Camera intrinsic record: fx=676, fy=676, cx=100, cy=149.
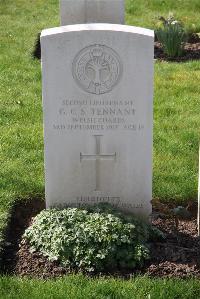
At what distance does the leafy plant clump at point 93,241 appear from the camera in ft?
15.6

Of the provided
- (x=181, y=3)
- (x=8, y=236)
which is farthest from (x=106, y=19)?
(x=181, y=3)

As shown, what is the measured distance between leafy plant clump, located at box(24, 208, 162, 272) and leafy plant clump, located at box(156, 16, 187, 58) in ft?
16.8

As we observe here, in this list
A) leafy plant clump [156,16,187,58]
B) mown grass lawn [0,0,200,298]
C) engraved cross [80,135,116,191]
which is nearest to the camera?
mown grass lawn [0,0,200,298]

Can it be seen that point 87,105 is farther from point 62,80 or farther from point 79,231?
point 79,231

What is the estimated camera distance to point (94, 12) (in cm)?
658

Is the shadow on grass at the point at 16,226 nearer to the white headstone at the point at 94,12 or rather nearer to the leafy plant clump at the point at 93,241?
the leafy plant clump at the point at 93,241

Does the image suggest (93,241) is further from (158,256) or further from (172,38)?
(172,38)

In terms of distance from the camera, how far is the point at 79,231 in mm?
4824

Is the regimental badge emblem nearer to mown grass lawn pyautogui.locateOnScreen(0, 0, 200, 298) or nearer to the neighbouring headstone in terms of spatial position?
the neighbouring headstone

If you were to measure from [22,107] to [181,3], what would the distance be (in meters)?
6.15

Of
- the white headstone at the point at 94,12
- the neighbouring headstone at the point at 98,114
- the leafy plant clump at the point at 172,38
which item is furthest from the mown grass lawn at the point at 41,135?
the white headstone at the point at 94,12

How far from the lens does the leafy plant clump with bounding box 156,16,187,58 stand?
962cm

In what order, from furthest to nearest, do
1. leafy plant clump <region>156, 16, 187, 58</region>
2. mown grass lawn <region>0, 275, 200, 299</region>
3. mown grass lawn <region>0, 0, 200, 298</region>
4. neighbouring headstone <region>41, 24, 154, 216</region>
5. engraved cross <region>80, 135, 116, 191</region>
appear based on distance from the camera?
leafy plant clump <region>156, 16, 187, 58</region> < engraved cross <region>80, 135, 116, 191</region> < neighbouring headstone <region>41, 24, 154, 216</region> < mown grass lawn <region>0, 0, 200, 298</region> < mown grass lawn <region>0, 275, 200, 299</region>

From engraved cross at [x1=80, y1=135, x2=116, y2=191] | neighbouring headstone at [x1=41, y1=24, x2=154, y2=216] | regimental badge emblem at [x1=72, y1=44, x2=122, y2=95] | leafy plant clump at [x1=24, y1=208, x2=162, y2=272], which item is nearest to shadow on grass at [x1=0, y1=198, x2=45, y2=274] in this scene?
leafy plant clump at [x1=24, y1=208, x2=162, y2=272]
